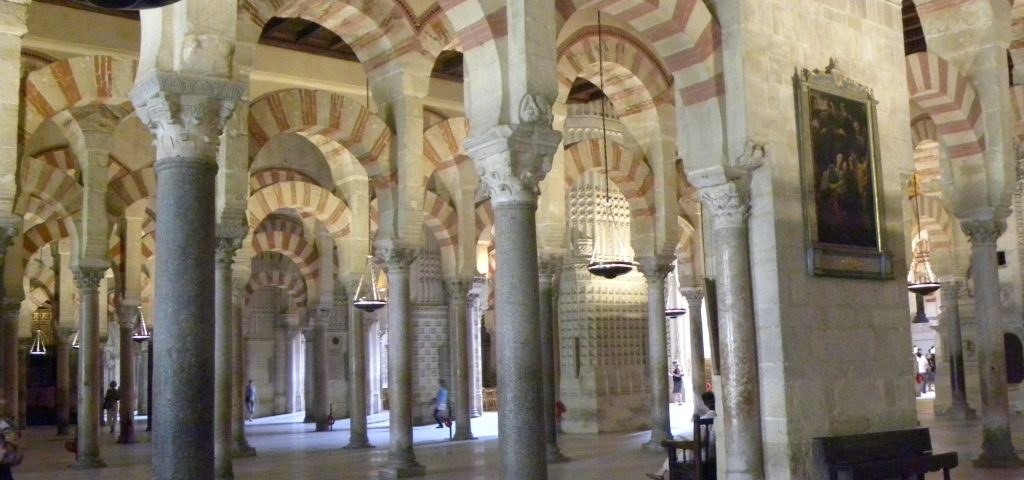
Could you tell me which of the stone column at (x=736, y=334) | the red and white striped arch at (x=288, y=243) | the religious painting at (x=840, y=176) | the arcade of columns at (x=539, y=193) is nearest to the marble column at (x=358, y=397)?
the arcade of columns at (x=539, y=193)

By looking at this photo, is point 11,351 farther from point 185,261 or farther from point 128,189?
point 185,261

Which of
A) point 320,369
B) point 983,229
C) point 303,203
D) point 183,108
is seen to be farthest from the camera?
point 320,369

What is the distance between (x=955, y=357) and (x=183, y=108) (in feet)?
38.5

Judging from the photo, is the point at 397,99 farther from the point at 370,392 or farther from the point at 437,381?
the point at 370,392

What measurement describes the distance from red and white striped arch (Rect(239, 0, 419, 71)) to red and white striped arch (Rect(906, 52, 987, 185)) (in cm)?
452

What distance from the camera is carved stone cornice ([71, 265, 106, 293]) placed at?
10070mm

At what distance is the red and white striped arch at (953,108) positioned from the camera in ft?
27.2

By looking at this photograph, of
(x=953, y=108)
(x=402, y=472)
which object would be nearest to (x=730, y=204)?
(x=953, y=108)

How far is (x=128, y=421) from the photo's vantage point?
1312 centimetres

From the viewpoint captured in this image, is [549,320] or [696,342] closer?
[549,320]

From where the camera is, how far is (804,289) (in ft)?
19.7

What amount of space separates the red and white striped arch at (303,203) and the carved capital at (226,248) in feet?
14.1

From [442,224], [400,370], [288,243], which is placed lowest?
[400,370]

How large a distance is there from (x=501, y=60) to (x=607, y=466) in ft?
14.7
